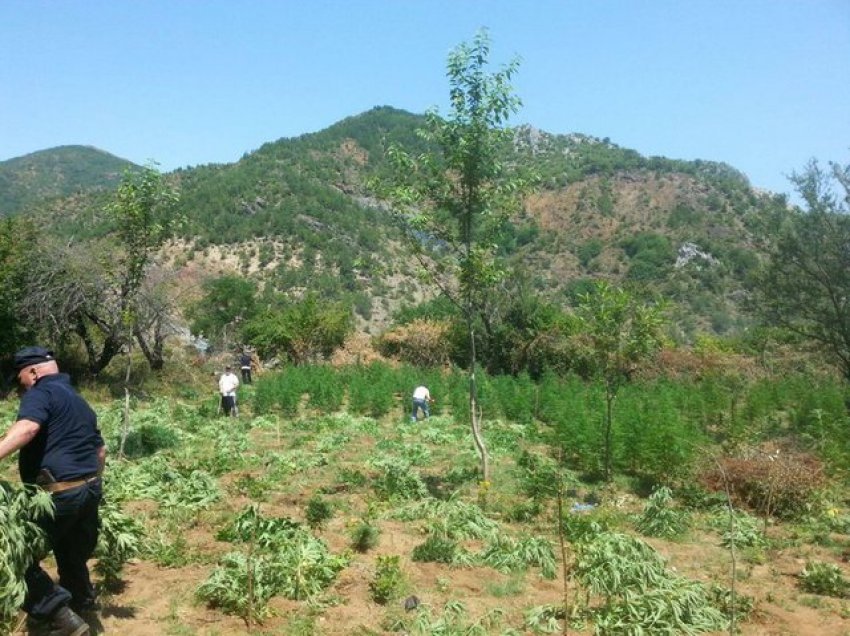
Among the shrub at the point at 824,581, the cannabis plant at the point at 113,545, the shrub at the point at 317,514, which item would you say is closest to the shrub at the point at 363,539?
the shrub at the point at 317,514

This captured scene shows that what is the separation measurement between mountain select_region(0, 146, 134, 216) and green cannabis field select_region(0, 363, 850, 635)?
3878 inches

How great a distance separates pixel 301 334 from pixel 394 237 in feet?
71.5

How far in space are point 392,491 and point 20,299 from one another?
1638 cm

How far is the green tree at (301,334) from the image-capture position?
34000 millimetres

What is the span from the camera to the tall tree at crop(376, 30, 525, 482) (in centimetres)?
1022

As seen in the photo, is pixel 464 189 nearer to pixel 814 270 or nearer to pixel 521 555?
pixel 521 555

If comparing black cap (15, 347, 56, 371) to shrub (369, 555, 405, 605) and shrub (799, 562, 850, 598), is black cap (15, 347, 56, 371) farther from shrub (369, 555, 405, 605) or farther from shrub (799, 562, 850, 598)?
shrub (799, 562, 850, 598)

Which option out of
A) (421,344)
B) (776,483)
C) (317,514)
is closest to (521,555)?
(317,514)

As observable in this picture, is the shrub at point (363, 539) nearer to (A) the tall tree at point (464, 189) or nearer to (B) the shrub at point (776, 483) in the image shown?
(A) the tall tree at point (464, 189)

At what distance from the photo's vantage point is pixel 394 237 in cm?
5419

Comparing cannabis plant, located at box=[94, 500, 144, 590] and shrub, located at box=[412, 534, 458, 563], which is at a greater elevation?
cannabis plant, located at box=[94, 500, 144, 590]

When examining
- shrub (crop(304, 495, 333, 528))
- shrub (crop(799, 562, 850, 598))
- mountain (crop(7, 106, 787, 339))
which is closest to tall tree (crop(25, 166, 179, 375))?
shrub (crop(304, 495, 333, 528))

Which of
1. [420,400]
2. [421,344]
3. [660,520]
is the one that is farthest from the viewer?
[421,344]

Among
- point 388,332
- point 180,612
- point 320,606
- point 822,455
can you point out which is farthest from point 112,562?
point 388,332
